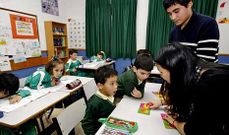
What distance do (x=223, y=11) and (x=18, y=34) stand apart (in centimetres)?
508

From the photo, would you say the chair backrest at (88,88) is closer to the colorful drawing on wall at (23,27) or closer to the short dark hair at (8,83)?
the short dark hair at (8,83)

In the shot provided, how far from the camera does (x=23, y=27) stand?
3582 millimetres

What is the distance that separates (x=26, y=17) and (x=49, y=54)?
44.8 inches

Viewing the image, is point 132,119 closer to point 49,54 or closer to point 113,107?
point 113,107

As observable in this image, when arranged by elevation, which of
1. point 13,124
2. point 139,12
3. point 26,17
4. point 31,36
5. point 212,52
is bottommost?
point 13,124

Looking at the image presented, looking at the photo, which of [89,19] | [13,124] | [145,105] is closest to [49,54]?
[89,19]

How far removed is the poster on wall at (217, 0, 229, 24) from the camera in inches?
145

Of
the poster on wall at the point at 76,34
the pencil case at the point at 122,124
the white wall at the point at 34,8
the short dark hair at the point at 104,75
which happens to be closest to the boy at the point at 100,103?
the short dark hair at the point at 104,75

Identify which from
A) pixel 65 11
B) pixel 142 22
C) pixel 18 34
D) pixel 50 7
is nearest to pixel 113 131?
pixel 18 34

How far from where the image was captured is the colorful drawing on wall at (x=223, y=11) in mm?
3676

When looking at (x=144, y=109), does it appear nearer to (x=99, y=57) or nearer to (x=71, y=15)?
(x=99, y=57)

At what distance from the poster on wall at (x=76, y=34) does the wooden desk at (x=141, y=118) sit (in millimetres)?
4163

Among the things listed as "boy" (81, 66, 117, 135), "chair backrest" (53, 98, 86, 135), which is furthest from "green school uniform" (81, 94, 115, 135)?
"chair backrest" (53, 98, 86, 135)

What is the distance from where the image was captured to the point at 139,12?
447cm
